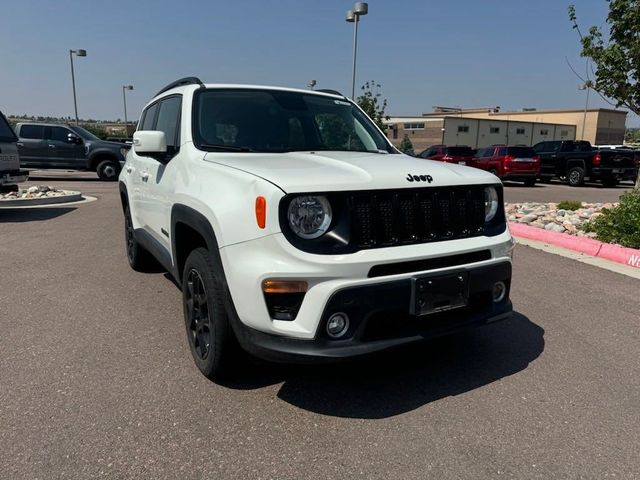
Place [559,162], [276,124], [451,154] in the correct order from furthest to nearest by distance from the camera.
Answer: [451,154]
[559,162]
[276,124]

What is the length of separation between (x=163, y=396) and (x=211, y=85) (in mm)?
2341

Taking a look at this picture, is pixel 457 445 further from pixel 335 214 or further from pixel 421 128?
pixel 421 128

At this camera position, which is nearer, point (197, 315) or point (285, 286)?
point (285, 286)

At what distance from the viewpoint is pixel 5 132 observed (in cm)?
966

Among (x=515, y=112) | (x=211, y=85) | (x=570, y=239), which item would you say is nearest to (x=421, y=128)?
(x=515, y=112)

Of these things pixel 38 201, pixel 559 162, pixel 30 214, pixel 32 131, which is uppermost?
pixel 32 131

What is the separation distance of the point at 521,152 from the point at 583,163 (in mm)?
2469

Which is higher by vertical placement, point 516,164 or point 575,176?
point 516,164

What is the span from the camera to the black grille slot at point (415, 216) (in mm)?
2648

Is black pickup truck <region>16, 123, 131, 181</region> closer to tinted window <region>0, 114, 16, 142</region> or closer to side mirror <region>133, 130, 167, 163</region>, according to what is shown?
tinted window <region>0, 114, 16, 142</region>

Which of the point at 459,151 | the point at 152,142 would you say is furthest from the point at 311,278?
the point at 459,151

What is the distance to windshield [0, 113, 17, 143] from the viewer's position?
31.2 feet

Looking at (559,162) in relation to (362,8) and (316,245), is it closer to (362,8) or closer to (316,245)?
(362,8)

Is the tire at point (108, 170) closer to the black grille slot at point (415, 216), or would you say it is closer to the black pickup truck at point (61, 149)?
the black pickup truck at point (61, 149)
